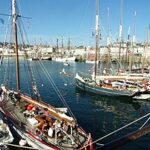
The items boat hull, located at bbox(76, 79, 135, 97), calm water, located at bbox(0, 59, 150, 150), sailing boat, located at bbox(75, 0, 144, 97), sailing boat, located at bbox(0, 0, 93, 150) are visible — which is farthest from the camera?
sailing boat, located at bbox(75, 0, 144, 97)

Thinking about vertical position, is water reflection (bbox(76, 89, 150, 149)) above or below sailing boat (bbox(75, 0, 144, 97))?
below

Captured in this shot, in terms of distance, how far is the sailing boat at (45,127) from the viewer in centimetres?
2323

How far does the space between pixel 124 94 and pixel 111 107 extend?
616 centimetres

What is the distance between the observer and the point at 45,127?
25703 mm

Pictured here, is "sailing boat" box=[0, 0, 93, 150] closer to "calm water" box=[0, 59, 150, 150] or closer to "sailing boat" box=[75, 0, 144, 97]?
"calm water" box=[0, 59, 150, 150]

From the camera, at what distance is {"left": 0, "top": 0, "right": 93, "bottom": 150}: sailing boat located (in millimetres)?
23234

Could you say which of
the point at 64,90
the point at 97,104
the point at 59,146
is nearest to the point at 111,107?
the point at 97,104

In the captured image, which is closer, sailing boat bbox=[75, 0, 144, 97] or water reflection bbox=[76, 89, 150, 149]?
water reflection bbox=[76, 89, 150, 149]

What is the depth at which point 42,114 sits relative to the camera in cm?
2877

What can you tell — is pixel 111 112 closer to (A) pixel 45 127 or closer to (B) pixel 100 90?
(B) pixel 100 90

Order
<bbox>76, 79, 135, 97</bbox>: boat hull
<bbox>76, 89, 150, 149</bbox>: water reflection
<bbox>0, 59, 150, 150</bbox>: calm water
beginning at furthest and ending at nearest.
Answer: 1. <bbox>76, 79, 135, 97</bbox>: boat hull
2. <bbox>76, 89, 150, 149</bbox>: water reflection
3. <bbox>0, 59, 150, 150</bbox>: calm water

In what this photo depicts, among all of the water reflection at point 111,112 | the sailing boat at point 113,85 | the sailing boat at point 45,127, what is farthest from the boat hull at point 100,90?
the sailing boat at point 45,127

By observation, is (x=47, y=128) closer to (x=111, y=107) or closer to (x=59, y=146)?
(x=59, y=146)

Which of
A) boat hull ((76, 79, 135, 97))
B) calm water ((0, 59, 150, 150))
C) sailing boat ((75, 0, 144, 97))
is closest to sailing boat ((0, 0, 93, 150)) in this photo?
calm water ((0, 59, 150, 150))
